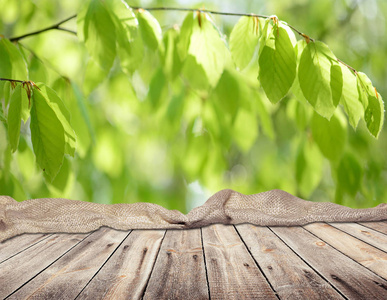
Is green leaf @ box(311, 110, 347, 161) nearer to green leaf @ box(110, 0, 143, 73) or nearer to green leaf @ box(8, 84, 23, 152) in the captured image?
green leaf @ box(110, 0, 143, 73)

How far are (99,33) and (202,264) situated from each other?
1.84ft

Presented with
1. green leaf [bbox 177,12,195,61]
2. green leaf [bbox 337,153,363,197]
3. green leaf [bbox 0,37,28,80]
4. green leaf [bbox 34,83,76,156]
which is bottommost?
green leaf [bbox 34,83,76,156]

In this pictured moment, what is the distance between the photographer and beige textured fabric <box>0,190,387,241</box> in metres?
1.34

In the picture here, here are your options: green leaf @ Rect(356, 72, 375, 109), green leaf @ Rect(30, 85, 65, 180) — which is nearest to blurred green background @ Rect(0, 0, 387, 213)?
green leaf @ Rect(356, 72, 375, 109)

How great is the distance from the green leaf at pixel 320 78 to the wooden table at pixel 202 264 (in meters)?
0.38

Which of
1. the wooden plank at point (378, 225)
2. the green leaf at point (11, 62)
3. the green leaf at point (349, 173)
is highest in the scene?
the green leaf at point (11, 62)

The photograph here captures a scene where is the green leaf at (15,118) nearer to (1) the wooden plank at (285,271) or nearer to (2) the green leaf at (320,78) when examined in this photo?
(2) the green leaf at (320,78)

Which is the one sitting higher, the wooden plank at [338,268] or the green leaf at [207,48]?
the green leaf at [207,48]

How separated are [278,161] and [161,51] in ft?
1.79

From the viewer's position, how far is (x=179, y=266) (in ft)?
3.02

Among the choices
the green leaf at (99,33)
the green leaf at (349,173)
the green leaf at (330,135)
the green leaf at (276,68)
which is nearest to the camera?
the green leaf at (276,68)

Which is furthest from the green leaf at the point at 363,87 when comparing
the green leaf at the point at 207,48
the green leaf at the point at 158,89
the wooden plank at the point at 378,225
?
the wooden plank at the point at 378,225

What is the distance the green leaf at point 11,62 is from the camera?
715mm

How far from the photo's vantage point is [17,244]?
119 centimetres
